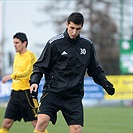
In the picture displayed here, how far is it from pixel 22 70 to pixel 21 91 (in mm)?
437

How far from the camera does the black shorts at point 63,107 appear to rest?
25.2 feet

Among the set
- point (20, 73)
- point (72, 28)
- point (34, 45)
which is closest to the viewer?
point (72, 28)

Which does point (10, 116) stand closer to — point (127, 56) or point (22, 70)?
point (22, 70)

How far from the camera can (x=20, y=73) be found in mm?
9977

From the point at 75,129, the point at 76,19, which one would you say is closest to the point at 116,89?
the point at 75,129

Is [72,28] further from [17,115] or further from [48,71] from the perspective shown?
[17,115]

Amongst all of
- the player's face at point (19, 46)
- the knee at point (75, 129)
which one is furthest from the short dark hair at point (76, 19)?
the player's face at point (19, 46)

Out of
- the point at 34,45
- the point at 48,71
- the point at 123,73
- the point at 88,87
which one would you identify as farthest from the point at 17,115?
the point at 34,45

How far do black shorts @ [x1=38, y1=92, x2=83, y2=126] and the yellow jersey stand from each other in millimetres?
2239

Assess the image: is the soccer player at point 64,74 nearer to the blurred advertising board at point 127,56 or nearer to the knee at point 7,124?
the knee at point 7,124

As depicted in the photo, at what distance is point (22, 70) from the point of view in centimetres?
1016

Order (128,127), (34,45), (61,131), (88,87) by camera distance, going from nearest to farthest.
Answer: (61,131)
(128,127)
(88,87)
(34,45)

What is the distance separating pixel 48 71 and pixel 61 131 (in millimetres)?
5348

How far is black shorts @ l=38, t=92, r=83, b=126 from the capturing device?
770 cm
